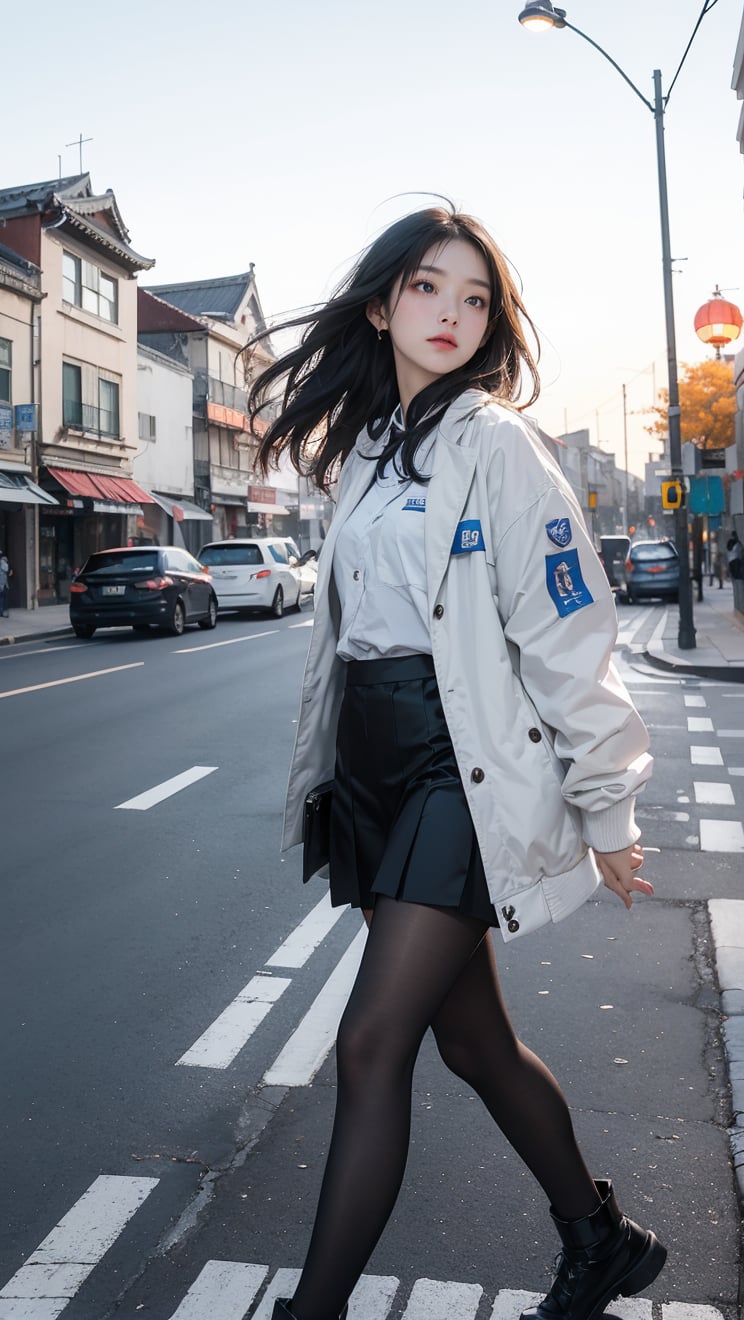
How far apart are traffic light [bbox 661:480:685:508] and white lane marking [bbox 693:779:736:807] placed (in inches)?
422

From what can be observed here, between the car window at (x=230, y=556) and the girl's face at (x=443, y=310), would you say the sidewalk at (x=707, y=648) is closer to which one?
the car window at (x=230, y=556)

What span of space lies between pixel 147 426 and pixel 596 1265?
43.6 meters

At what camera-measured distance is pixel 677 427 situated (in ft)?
61.6

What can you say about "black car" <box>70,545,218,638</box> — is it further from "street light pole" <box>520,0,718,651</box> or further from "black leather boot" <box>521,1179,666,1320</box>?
"black leather boot" <box>521,1179,666,1320</box>

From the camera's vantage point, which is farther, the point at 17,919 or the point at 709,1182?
the point at 17,919

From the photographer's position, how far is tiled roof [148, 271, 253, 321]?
5866 centimetres

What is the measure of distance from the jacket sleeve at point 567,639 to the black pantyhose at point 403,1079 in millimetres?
310

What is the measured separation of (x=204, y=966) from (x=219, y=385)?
50933 mm

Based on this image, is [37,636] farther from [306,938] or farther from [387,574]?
[387,574]

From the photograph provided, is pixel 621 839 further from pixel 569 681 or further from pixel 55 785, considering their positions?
pixel 55 785

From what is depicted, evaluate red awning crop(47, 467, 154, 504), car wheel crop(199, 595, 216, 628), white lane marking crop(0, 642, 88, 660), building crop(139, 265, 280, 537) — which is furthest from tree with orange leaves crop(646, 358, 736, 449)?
white lane marking crop(0, 642, 88, 660)

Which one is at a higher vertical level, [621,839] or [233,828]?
[621,839]

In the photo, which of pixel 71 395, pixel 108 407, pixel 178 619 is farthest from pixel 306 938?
pixel 108 407

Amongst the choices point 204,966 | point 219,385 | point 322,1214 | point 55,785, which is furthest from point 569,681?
point 219,385
